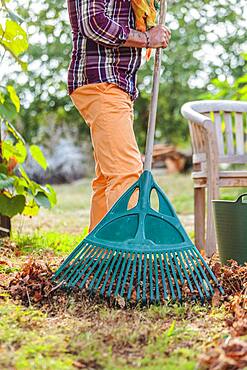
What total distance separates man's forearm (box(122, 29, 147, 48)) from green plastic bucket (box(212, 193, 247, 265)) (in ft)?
2.84

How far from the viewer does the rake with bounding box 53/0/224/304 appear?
2605mm

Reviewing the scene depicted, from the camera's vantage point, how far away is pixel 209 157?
4062mm

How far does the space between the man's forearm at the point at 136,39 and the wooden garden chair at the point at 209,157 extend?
119 cm

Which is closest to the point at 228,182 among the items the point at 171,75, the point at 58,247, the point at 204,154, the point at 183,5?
the point at 204,154

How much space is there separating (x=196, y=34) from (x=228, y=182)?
17.7ft

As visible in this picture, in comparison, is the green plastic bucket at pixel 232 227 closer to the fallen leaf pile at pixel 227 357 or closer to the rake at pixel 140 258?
the rake at pixel 140 258

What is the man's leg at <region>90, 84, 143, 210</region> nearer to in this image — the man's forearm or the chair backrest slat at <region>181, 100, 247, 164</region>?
the man's forearm

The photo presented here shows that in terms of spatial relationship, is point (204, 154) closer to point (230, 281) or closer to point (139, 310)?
point (230, 281)

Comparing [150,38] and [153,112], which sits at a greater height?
[150,38]

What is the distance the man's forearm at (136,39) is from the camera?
292 cm

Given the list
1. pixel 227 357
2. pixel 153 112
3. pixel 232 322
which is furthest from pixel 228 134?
pixel 227 357

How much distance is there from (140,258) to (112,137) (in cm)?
59

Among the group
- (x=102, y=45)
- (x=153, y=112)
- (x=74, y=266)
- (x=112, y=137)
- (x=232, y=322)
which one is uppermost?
(x=102, y=45)

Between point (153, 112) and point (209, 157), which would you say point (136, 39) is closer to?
point (153, 112)
